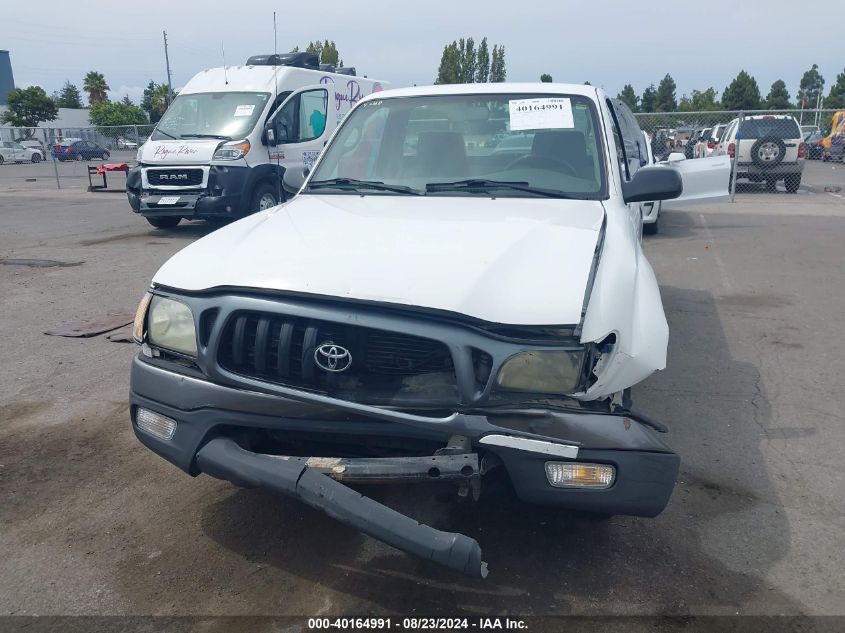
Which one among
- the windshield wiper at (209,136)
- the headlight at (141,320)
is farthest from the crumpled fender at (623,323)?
the windshield wiper at (209,136)

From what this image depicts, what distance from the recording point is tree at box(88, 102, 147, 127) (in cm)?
5949

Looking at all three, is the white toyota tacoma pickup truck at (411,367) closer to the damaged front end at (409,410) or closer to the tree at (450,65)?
the damaged front end at (409,410)

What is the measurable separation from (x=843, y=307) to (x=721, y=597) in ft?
17.2

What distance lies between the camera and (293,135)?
12.1 metres

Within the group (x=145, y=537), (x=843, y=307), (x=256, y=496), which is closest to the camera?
(x=145, y=537)

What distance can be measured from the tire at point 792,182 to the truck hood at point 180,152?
13707 millimetres

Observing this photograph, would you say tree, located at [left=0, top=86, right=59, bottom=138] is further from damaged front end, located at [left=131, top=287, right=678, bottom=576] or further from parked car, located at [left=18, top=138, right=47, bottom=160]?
damaged front end, located at [left=131, top=287, right=678, bottom=576]

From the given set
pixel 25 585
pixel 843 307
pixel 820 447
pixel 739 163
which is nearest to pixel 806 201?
pixel 739 163

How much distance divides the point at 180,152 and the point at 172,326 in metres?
9.10

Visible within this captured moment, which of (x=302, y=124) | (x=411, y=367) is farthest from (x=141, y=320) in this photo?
(x=302, y=124)

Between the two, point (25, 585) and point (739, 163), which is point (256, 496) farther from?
point (739, 163)

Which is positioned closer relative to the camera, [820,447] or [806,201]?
[820,447]

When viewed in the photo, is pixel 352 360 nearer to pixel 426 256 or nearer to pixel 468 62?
pixel 426 256

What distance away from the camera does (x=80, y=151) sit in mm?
33500
